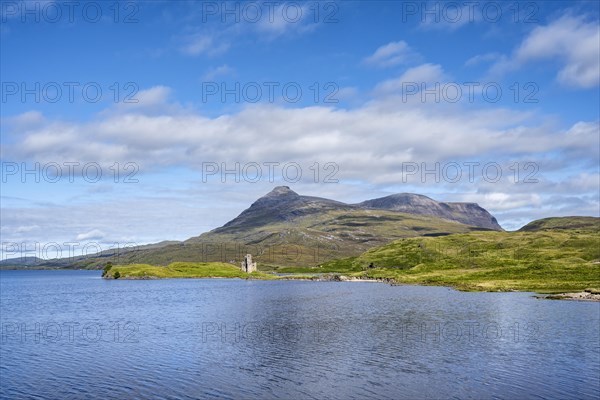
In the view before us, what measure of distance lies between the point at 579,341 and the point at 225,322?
63455mm

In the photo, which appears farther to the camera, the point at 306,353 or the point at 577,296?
the point at 577,296

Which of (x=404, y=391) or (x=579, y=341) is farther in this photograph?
(x=579, y=341)

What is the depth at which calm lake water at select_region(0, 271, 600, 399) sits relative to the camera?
51.8m

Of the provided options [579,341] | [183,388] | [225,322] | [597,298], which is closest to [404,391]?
[183,388]

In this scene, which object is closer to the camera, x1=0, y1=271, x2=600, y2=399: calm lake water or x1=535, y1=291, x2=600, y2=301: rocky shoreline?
x1=0, y1=271, x2=600, y2=399: calm lake water

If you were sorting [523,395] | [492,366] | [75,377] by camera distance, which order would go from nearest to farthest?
[523,395]
[75,377]
[492,366]

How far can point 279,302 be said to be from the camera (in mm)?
144000

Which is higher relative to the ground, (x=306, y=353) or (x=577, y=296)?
(x=306, y=353)

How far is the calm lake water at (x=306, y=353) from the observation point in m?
51.8

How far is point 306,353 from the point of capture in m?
69.4

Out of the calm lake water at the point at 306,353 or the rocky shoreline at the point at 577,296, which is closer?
the calm lake water at the point at 306,353

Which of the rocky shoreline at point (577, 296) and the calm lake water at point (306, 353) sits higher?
the calm lake water at point (306, 353)

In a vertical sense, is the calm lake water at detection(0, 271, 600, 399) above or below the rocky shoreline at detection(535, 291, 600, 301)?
above

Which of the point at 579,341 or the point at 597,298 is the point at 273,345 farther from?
the point at 597,298
